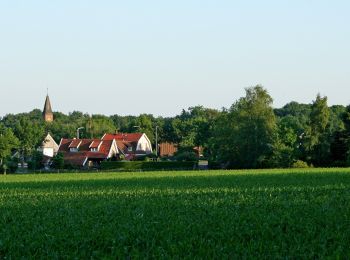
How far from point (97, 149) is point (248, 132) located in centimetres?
3900

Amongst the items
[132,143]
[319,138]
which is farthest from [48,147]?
[319,138]

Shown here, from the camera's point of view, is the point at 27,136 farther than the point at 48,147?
No

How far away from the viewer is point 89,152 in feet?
397

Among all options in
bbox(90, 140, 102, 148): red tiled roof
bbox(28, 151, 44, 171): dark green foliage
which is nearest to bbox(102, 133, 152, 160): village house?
bbox(90, 140, 102, 148): red tiled roof

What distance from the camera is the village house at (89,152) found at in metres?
117

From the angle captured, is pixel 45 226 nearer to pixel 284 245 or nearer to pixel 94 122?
pixel 284 245

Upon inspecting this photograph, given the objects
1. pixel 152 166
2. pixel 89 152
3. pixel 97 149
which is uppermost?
pixel 97 149

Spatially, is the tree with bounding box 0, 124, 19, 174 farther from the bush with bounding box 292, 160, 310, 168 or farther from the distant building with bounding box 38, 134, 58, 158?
the bush with bounding box 292, 160, 310, 168

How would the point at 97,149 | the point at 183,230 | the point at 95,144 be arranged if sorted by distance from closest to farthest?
the point at 183,230
the point at 97,149
the point at 95,144

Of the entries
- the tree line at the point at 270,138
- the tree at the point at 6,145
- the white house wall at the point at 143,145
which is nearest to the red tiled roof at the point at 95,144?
the tree at the point at 6,145

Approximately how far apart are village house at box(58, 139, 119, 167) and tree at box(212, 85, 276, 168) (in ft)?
93.5

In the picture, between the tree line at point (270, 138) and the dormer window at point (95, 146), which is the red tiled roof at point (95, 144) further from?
the tree line at point (270, 138)

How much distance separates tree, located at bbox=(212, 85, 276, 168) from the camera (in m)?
93.3

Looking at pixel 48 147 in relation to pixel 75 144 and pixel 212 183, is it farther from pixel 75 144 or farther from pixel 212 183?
pixel 212 183
